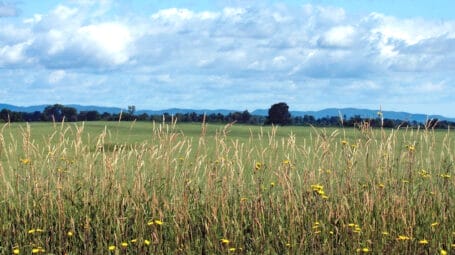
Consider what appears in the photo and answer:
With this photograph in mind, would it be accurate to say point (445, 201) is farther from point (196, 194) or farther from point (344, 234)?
point (196, 194)

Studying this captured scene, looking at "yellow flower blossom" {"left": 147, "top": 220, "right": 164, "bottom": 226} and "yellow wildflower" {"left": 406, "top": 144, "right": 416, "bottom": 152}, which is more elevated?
"yellow wildflower" {"left": 406, "top": 144, "right": 416, "bottom": 152}

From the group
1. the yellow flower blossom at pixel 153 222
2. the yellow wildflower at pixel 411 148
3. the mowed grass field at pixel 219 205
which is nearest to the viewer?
the yellow flower blossom at pixel 153 222

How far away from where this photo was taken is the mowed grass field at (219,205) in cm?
558

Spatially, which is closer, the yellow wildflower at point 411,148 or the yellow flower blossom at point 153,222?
the yellow flower blossom at point 153,222

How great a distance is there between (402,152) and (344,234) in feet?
5.43

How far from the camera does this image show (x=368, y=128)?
665 centimetres

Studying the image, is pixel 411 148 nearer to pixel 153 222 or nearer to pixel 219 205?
pixel 219 205

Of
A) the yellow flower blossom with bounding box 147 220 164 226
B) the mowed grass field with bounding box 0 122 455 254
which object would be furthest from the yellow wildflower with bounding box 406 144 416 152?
the yellow flower blossom with bounding box 147 220 164 226

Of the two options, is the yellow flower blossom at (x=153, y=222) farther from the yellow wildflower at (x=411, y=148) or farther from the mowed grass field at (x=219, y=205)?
the yellow wildflower at (x=411, y=148)

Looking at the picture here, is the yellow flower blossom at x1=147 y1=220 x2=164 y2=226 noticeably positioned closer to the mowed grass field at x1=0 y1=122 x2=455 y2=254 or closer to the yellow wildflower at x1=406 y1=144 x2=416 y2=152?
the mowed grass field at x1=0 y1=122 x2=455 y2=254

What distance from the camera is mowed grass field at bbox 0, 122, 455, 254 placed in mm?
5578

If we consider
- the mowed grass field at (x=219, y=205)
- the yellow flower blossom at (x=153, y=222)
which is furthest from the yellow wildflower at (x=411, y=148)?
the yellow flower blossom at (x=153, y=222)

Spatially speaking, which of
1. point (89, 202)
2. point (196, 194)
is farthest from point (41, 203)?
point (196, 194)

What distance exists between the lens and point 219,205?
5.94 m
